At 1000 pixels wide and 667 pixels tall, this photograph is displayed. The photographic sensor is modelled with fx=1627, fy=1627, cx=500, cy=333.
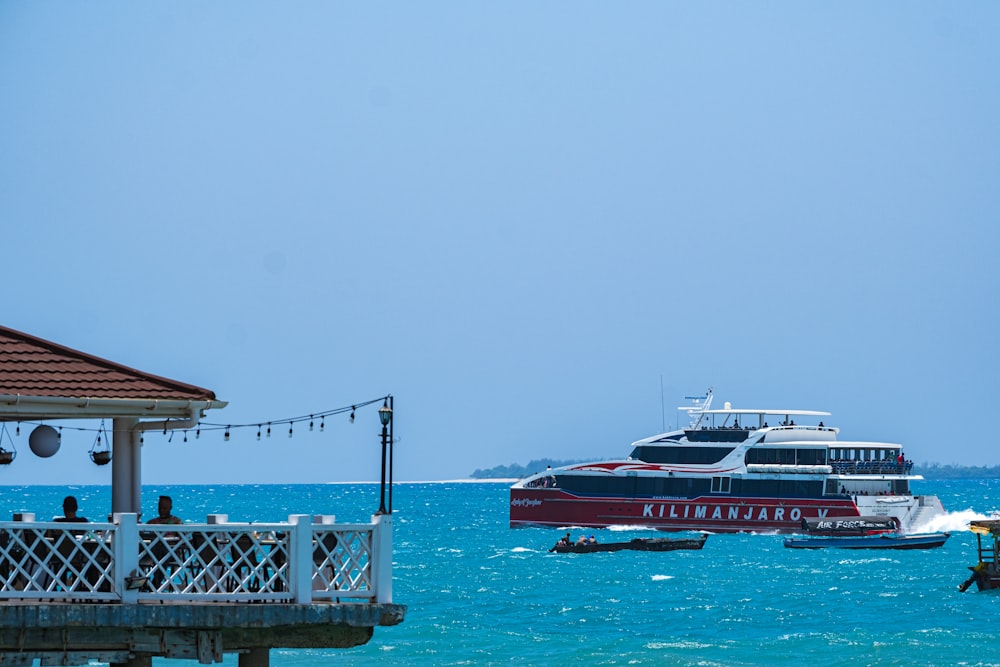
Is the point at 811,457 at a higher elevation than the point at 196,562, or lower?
higher

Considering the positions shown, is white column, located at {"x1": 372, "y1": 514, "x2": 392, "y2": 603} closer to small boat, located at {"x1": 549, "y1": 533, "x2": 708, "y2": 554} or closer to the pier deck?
the pier deck

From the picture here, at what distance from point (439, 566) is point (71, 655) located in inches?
2114

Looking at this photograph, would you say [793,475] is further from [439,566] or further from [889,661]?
[889,661]

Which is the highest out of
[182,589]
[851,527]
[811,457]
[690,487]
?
[811,457]

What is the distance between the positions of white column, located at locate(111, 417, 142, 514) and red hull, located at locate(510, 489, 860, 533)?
63.3 metres

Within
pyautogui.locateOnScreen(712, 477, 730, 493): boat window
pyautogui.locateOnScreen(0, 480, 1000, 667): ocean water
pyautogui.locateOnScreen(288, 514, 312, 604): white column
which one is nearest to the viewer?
pyautogui.locateOnScreen(288, 514, 312, 604): white column

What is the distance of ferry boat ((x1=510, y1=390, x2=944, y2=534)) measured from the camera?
247ft

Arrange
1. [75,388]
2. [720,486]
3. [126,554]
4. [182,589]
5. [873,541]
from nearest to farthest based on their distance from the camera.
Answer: [126,554], [182,589], [75,388], [873,541], [720,486]

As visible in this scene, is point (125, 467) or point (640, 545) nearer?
point (125, 467)

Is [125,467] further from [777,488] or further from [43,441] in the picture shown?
[777,488]

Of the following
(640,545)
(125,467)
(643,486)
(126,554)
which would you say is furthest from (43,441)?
(643,486)

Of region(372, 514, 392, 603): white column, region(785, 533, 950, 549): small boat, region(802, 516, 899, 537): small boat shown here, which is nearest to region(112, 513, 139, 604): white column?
region(372, 514, 392, 603): white column

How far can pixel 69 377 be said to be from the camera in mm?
14352

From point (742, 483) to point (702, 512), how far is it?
2455 mm
